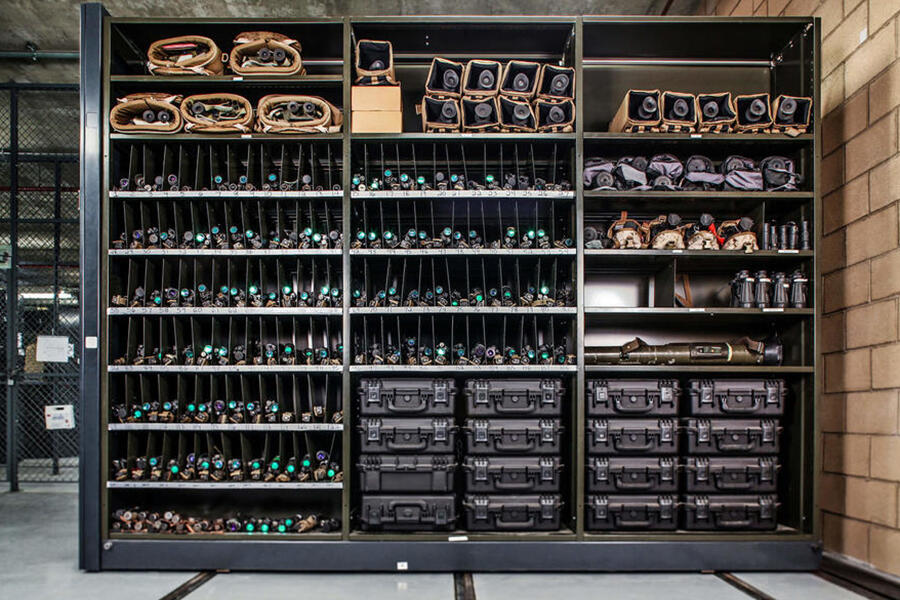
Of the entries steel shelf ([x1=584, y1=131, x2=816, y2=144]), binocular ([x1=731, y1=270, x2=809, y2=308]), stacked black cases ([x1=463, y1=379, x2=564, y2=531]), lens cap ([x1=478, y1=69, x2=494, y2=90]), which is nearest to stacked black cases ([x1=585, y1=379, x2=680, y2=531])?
stacked black cases ([x1=463, y1=379, x2=564, y2=531])

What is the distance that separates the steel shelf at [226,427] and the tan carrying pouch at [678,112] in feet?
9.36

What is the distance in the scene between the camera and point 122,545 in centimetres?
335

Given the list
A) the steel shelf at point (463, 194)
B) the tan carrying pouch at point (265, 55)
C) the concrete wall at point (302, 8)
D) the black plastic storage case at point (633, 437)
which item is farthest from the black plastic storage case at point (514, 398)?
the concrete wall at point (302, 8)

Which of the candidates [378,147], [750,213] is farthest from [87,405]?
[750,213]

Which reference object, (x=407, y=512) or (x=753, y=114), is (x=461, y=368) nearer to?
(x=407, y=512)

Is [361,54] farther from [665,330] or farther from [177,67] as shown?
[665,330]

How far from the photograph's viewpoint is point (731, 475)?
3.44 metres

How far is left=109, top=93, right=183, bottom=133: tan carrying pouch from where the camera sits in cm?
354

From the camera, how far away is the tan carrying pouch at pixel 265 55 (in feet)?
11.8

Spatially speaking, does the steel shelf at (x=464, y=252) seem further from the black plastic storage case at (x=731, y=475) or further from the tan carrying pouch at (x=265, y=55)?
the black plastic storage case at (x=731, y=475)

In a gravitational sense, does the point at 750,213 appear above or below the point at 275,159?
below

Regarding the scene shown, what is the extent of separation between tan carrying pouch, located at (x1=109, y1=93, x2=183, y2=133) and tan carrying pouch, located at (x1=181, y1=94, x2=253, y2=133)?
7 centimetres

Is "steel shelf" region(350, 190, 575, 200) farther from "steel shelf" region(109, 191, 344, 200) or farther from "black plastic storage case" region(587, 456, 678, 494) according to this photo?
"black plastic storage case" region(587, 456, 678, 494)

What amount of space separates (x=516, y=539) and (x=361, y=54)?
128 inches
